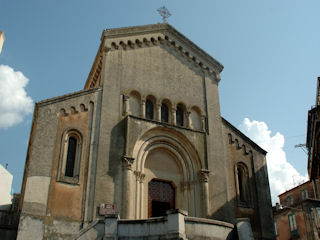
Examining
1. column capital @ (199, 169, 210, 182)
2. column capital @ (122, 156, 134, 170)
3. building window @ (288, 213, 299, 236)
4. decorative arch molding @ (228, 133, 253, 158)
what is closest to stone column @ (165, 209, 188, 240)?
column capital @ (122, 156, 134, 170)

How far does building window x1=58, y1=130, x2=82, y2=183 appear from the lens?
18719mm

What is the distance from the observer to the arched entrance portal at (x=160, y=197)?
2108cm

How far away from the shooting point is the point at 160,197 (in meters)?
21.5

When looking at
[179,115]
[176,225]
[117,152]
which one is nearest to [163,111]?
[179,115]

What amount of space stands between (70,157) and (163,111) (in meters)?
6.90

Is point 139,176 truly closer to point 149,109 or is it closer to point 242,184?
point 149,109

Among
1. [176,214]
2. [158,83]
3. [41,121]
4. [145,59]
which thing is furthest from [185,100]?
[176,214]

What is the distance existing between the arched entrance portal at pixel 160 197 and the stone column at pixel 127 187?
1.89m

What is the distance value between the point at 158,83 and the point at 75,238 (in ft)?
39.0

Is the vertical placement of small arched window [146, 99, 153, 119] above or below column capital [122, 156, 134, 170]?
above

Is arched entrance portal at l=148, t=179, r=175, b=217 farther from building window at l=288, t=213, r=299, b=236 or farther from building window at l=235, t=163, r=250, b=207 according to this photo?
building window at l=288, t=213, r=299, b=236

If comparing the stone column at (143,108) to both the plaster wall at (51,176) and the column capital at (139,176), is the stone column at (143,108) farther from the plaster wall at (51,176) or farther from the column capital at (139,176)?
the column capital at (139,176)

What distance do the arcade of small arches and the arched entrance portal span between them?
3811 millimetres

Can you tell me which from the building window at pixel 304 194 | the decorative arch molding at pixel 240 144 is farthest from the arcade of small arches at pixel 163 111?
the building window at pixel 304 194
